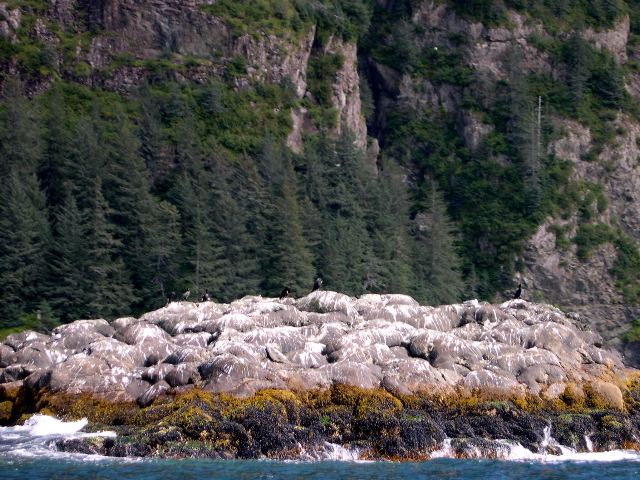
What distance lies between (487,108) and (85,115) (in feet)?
111

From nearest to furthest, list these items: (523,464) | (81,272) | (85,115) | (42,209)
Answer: (523,464) < (81,272) < (42,209) < (85,115)

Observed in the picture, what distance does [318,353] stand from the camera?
28719mm

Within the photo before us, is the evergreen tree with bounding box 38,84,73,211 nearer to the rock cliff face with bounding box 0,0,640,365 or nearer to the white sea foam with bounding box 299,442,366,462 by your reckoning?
the rock cliff face with bounding box 0,0,640,365

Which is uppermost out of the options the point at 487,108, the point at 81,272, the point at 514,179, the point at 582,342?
the point at 487,108

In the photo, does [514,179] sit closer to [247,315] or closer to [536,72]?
[536,72]

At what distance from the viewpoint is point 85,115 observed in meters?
59.8

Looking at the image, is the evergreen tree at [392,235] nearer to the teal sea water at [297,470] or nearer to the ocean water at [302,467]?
the ocean water at [302,467]

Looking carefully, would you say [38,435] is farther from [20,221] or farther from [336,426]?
[20,221]

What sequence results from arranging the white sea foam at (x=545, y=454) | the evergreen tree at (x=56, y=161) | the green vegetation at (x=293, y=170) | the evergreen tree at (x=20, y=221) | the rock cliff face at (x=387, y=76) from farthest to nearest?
the rock cliff face at (x=387, y=76), the evergreen tree at (x=56, y=161), the green vegetation at (x=293, y=170), the evergreen tree at (x=20, y=221), the white sea foam at (x=545, y=454)

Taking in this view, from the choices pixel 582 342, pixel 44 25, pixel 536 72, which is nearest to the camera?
pixel 582 342

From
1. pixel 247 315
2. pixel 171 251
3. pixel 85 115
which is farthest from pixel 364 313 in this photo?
pixel 85 115

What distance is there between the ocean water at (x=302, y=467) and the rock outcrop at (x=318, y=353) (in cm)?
271

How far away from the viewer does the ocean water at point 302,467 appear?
2191 centimetres

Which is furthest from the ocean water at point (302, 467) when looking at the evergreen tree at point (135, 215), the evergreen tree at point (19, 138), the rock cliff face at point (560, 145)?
the rock cliff face at point (560, 145)
